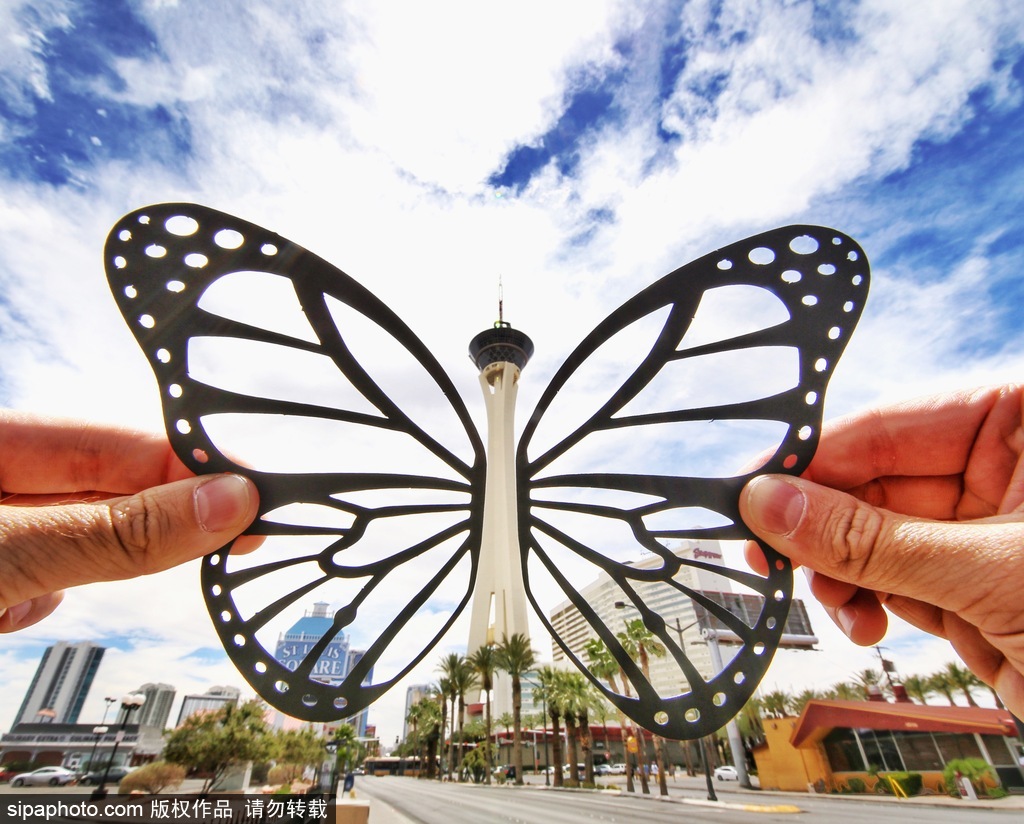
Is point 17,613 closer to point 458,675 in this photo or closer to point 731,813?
point 731,813

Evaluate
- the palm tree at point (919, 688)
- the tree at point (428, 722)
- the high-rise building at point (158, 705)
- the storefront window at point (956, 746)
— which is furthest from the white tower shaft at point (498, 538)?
the high-rise building at point (158, 705)

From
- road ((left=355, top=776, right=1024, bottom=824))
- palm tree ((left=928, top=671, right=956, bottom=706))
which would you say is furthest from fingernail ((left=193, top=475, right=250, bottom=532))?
palm tree ((left=928, top=671, right=956, bottom=706))

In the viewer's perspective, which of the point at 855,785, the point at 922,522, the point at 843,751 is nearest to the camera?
the point at 922,522

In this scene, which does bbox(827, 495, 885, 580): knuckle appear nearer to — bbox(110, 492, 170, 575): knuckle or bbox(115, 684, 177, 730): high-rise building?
bbox(110, 492, 170, 575): knuckle

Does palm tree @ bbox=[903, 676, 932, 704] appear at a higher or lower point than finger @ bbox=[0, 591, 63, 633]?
higher

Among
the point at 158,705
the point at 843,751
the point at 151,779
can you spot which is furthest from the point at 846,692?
the point at 158,705

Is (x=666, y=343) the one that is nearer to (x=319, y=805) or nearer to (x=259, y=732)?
(x=319, y=805)
